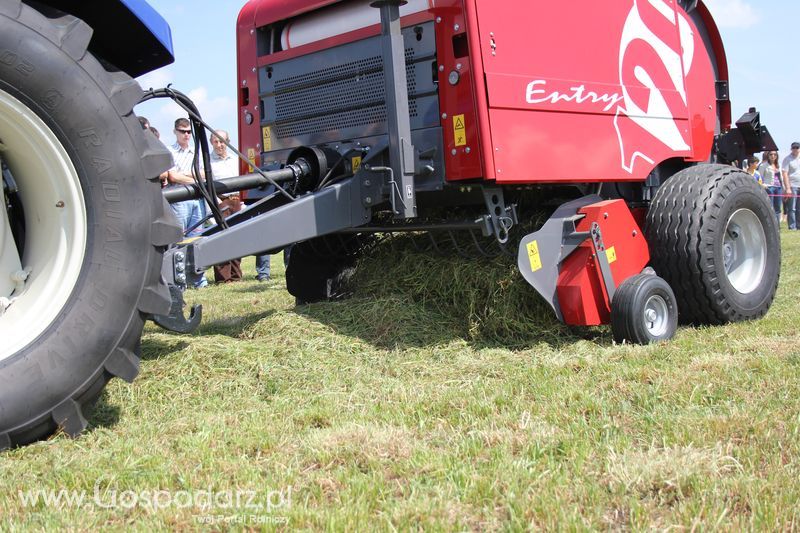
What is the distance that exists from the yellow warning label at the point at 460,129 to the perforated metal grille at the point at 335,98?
1.10 feet

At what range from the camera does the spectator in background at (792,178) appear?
52.7ft

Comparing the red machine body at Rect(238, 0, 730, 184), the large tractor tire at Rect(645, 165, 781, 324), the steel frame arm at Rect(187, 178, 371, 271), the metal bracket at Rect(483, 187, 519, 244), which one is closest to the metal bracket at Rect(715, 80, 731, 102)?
the red machine body at Rect(238, 0, 730, 184)

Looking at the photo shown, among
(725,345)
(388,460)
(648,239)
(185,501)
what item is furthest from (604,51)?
(185,501)

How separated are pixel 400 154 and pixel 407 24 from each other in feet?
2.52

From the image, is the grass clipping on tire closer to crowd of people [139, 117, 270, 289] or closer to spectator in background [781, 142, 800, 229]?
crowd of people [139, 117, 270, 289]

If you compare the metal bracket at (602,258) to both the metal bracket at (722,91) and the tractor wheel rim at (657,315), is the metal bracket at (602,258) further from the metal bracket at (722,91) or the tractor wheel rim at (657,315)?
the metal bracket at (722,91)

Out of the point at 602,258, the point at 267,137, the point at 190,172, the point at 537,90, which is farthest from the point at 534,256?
the point at 190,172

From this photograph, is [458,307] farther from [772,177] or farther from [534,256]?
[772,177]

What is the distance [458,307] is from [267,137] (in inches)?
67.1

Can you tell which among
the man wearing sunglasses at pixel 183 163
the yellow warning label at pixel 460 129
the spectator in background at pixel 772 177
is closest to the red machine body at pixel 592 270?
the yellow warning label at pixel 460 129

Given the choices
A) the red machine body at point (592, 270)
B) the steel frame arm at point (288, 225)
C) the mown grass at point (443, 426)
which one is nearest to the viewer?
the mown grass at point (443, 426)

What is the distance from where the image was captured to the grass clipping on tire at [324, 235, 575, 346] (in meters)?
4.41

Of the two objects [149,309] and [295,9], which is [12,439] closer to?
[149,309]

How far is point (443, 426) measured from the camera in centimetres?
289
